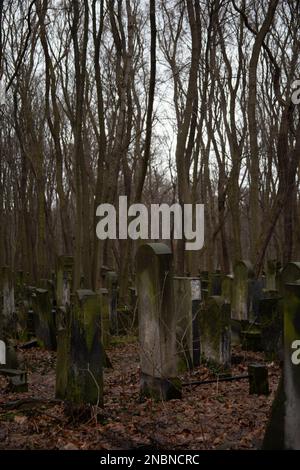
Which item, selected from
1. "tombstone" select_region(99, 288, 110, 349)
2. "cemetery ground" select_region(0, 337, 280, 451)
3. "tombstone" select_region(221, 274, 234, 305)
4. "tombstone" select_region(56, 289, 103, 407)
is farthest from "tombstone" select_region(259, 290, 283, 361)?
"tombstone" select_region(56, 289, 103, 407)

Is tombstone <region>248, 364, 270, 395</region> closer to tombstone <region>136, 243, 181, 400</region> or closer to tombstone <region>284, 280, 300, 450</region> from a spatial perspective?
tombstone <region>136, 243, 181, 400</region>

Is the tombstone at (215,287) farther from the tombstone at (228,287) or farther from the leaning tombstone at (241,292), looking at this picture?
the leaning tombstone at (241,292)

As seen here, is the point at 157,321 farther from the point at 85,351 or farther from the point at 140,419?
the point at 140,419

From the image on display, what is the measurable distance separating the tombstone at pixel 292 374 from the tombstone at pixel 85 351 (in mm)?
2200

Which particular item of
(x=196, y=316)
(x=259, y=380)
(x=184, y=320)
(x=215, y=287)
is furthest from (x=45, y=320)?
(x=259, y=380)

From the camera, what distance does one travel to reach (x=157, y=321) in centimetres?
614

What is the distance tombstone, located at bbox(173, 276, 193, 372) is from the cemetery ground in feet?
0.68

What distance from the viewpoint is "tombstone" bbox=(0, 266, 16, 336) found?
437 inches

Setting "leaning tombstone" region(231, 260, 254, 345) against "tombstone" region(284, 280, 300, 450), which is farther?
"leaning tombstone" region(231, 260, 254, 345)

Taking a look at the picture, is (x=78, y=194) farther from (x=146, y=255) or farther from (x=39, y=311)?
(x=146, y=255)

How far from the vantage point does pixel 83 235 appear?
447 inches

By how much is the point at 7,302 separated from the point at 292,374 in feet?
27.3

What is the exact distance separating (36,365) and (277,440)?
5.26 metres
